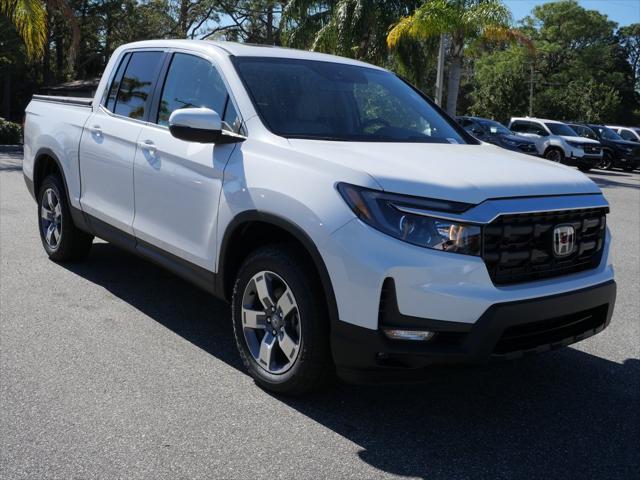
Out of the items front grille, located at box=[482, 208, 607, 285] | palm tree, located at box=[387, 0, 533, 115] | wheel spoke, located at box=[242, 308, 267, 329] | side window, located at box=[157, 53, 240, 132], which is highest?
palm tree, located at box=[387, 0, 533, 115]

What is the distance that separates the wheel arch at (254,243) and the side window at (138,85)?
147cm

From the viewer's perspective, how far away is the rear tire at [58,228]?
606 centimetres

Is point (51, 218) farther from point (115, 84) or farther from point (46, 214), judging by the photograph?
point (115, 84)

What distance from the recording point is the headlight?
10.5 ft

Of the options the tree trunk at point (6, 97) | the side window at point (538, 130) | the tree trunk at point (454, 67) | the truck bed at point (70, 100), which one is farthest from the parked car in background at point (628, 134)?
the tree trunk at point (6, 97)

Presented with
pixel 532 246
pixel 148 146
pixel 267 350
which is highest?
pixel 148 146

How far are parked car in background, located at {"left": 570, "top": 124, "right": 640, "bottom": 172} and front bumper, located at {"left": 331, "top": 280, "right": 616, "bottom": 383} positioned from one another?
24889 millimetres

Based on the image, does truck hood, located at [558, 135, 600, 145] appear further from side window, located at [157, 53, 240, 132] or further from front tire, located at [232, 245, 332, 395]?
front tire, located at [232, 245, 332, 395]

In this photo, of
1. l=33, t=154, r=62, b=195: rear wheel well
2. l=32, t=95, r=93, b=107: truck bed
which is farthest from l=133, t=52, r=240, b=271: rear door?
l=33, t=154, r=62, b=195: rear wheel well

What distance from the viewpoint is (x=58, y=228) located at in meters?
6.29

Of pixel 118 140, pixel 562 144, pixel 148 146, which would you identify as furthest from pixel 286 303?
pixel 562 144

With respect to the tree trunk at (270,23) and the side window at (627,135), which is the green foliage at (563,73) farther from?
the side window at (627,135)

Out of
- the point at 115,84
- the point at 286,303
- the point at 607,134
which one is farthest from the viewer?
the point at 607,134

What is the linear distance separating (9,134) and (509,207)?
22858mm
